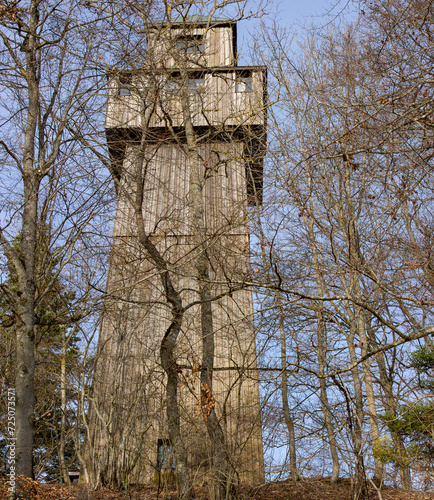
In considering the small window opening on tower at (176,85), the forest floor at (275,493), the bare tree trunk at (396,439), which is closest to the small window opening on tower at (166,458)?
the forest floor at (275,493)

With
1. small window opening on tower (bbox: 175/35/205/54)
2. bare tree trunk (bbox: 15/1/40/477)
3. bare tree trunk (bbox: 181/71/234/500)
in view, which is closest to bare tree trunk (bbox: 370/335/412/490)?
bare tree trunk (bbox: 181/71/234/500)

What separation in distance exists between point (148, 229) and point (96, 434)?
536cm

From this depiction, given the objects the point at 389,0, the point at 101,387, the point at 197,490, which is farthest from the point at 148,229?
the point at 389,0

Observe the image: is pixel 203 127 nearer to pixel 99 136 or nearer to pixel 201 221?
pixel 201 221

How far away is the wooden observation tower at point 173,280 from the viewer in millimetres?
6531

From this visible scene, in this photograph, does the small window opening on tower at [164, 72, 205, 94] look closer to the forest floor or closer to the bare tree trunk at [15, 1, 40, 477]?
the bare tree trunk at [15, 1, 40, 477]

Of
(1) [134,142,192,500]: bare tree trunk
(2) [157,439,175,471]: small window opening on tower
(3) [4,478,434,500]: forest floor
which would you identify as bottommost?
(3) [4,478,434,500]: forest floor

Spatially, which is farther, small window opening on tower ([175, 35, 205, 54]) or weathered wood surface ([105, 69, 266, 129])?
weathered wood surface ([105, 69, 266, 129])

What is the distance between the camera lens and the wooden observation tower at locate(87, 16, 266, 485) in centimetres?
653

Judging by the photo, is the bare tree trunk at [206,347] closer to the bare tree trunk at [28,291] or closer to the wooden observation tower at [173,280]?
the wooden observation tower at [173,280]

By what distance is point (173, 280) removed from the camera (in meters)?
10.1

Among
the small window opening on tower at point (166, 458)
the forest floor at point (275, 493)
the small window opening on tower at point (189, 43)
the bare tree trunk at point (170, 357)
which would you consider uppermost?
the small window opening on tower at point (189, 43)

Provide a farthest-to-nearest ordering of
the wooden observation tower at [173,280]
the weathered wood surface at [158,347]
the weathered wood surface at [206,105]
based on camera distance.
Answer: the weathered wood surface at [158,347], the weathered wood surface at [206,105], the wooden observation tower at [173,280]

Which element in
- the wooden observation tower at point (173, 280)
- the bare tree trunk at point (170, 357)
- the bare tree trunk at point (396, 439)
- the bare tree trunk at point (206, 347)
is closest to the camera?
the bare tree trunk at point (206, 347)
